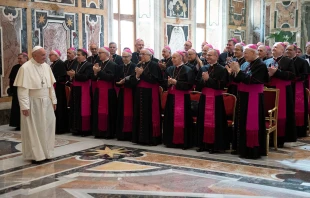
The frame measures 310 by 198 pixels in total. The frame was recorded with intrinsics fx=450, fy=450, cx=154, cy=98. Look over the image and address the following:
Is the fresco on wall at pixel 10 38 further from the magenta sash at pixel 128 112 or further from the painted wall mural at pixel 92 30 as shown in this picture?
the magenta sash at pixel 128 112

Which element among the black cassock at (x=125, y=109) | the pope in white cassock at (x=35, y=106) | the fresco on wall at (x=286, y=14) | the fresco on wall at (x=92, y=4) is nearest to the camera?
the pope in white cassock at (x=35, y=106)

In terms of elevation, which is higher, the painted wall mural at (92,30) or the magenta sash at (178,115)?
the painted wall mural at (92,30)

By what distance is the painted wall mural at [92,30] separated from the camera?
12.3 meters

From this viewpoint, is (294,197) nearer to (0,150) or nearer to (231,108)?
(231,108)

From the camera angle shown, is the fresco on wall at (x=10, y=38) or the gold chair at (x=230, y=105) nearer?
the gold chair at (x=230, y=105)

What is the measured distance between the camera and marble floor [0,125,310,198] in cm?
537

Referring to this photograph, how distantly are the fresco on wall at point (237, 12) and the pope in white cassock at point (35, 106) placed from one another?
1175 centimetres

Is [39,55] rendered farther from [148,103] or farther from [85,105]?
[85,105]

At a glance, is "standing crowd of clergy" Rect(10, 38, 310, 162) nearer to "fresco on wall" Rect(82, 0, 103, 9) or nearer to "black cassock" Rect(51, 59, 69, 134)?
"black cassock" Rect(51, 59, 69, 134)

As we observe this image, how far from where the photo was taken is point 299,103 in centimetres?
901

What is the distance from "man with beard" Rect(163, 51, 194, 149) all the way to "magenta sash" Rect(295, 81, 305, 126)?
97.2 inches

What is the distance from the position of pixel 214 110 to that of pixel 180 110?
0.69m

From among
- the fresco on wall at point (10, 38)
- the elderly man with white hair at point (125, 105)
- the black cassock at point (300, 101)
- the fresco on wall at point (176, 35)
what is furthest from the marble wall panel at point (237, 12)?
the elderly man with white hair at point (125, 105)

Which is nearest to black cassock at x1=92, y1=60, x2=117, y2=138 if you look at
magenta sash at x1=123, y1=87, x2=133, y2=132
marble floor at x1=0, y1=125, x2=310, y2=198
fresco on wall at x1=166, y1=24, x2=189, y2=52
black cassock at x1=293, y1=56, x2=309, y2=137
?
magenta sash at x1=123, y1=87, x2=133, y2=132
